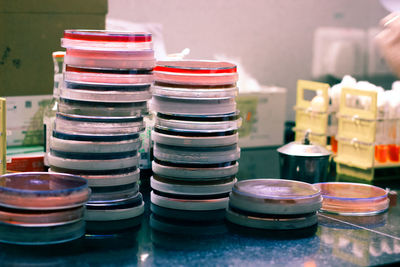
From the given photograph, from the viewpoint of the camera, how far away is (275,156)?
285 cm

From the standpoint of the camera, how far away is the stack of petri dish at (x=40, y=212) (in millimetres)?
1395

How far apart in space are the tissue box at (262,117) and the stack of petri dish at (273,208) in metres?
1.41

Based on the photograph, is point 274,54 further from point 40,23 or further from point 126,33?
point 126,33

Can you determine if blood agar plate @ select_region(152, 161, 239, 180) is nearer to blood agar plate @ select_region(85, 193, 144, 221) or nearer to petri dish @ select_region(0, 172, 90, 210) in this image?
blood agar plate @ select_region(85, 193, 144, 221)

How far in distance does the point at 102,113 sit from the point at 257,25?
2.27m

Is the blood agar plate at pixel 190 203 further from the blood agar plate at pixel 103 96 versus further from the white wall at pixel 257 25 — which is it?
the white wall at pixel 257 25

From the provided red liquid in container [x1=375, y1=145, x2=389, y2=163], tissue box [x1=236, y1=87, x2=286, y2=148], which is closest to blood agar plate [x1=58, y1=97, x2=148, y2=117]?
red liquid in container [x1=375, y1=145, x2=389, y2=163]

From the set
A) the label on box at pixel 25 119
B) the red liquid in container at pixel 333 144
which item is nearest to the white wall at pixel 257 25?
the label on box at pixel 25 119

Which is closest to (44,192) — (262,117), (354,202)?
(354,202)

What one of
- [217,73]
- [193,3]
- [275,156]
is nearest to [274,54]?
[193,3]

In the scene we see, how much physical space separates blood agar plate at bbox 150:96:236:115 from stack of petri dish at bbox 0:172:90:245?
350 mm

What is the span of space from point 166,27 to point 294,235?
202 cm

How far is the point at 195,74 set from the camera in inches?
65.7

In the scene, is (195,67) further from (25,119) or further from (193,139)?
(25,119)
